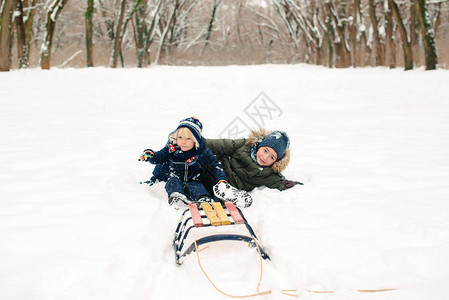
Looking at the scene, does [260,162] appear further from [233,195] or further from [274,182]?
[233,195]

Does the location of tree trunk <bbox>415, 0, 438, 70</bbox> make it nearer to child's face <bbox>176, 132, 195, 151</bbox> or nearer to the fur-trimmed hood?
the fur-trimmed hood

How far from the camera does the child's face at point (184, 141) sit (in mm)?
3168

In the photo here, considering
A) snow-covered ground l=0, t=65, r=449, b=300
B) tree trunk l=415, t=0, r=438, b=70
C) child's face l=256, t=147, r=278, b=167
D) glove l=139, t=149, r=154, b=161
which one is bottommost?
snow-covered ground l=0, t=65, r=449, b=300

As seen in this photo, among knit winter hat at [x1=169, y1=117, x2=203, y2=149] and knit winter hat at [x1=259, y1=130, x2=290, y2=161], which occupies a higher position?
knit winter hat at [x1=169, y1=117, x2=203, y2=149]

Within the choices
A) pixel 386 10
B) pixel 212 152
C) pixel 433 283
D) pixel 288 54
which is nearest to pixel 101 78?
pixel 212 152

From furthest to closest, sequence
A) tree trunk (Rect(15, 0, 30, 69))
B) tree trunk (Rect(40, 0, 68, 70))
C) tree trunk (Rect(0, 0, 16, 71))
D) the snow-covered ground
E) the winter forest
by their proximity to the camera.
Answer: the winter forest, tree trunk (Rect(15, 0, 30, 69)), tree trunk (Rect(40, 0, 68, 70)), tree trunk (Rect(0, 0, 16, 71)), the snow-covered ground

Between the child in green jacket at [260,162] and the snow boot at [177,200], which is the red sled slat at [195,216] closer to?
the snow boot at [177,200]

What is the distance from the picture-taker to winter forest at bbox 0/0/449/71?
11781 mm

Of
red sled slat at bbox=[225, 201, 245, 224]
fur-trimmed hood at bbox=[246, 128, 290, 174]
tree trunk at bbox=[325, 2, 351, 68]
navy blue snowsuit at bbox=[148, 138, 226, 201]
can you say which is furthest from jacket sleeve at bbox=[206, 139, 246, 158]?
tree trunk at bbox=[325, 2, 351, 68]

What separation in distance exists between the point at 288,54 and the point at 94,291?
113 ft

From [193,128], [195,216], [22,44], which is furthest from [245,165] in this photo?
[22,44]

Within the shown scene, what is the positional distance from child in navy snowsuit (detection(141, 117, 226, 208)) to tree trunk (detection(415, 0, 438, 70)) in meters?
9.71

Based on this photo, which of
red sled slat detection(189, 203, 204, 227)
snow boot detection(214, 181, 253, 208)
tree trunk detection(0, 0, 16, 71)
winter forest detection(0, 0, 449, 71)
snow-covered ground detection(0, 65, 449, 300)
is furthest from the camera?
winter forest detection(0, 0, 449, 71)

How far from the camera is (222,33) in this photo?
35531 mm
